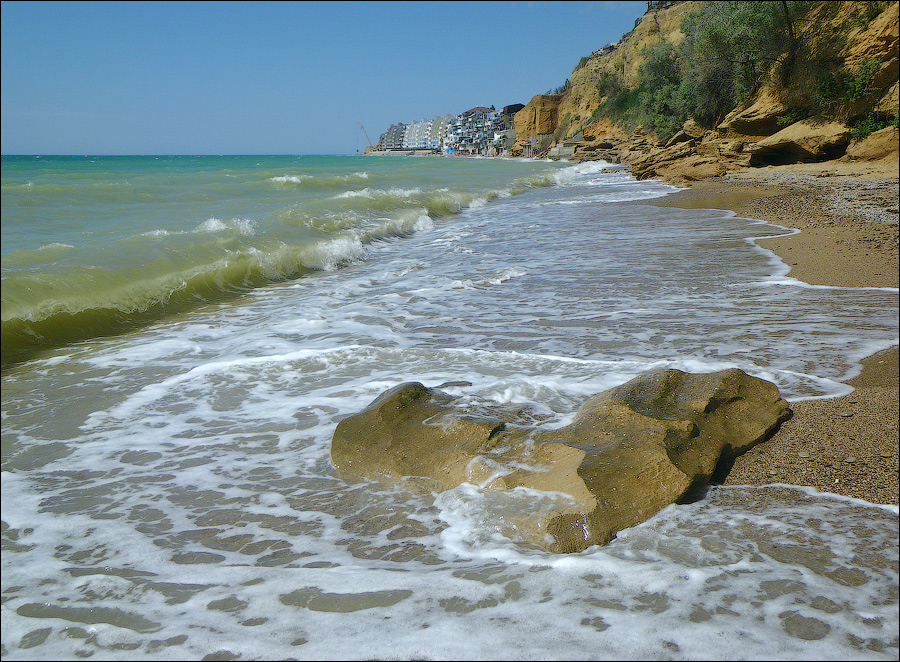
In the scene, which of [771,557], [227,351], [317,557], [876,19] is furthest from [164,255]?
[876,19]

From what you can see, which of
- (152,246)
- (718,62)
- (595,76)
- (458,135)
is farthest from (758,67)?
(458,135)

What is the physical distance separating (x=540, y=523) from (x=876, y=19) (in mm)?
23166

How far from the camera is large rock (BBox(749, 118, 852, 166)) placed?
60.1 ft

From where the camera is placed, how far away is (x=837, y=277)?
574cm

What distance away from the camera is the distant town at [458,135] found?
380ft

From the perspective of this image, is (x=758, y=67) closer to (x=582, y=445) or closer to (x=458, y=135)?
(x=582, y=445)

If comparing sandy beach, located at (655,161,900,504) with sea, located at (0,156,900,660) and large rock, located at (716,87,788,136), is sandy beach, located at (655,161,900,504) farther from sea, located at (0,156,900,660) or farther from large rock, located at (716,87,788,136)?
large rock, located at (716,87,788,136)

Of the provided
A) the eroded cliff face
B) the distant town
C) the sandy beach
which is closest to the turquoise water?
the sandy beach

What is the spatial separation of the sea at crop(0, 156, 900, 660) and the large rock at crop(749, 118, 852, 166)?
1384 cm

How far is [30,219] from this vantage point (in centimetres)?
1138

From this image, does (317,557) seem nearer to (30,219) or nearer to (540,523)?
(540,523)

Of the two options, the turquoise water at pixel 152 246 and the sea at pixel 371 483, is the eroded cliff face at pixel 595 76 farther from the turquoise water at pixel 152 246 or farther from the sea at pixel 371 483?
the sea at pixel 371 483

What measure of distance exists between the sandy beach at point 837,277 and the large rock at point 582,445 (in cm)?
17

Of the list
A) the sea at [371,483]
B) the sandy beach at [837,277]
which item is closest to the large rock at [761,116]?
the sandy beach at [837,277]
